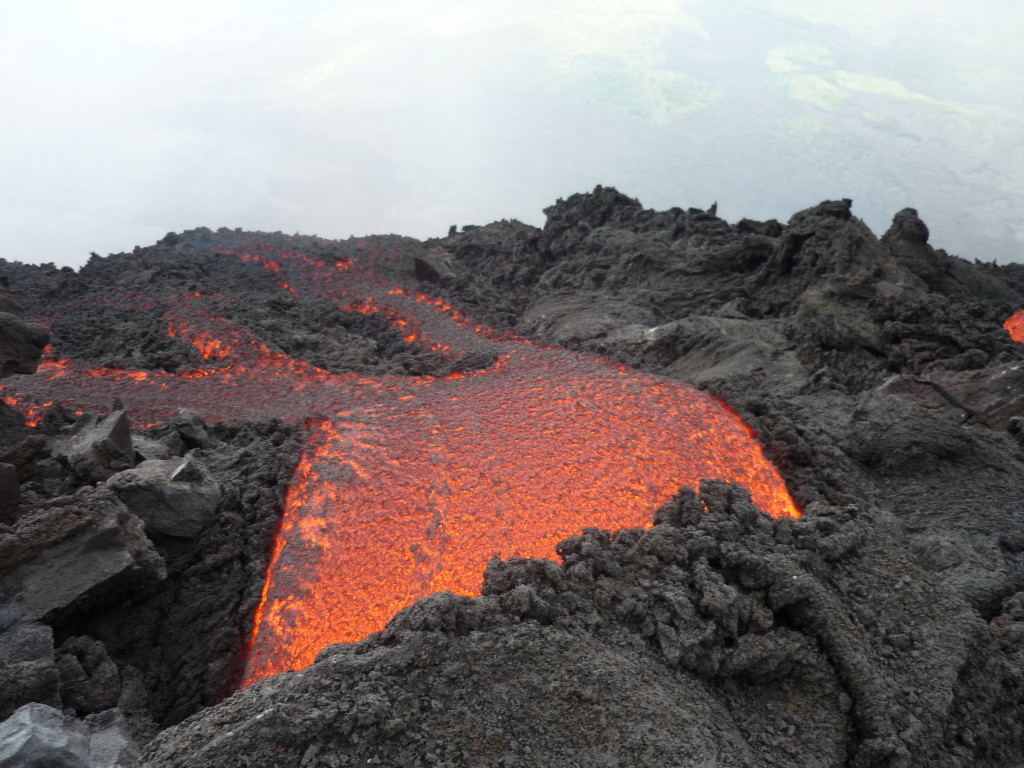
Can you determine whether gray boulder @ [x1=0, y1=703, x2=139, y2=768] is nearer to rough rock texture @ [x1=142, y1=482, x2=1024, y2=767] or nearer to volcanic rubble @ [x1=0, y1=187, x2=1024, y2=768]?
volcanic rubble @ [x1=0, y1=187, x2=1024, y2=768]

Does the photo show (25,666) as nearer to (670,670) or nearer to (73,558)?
(73,558)

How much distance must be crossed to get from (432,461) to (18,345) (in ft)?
16.4

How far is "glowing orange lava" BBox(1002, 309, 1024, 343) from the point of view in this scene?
12837 millimetres

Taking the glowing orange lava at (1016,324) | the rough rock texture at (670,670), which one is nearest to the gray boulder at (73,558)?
the rough rock texture at (670,670)

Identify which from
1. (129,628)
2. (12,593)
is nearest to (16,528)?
(12,593)

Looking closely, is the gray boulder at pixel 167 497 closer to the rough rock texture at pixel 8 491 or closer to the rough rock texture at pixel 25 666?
the rough rock texture at pixel 8 491

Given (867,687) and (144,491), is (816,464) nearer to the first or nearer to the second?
(867,687)

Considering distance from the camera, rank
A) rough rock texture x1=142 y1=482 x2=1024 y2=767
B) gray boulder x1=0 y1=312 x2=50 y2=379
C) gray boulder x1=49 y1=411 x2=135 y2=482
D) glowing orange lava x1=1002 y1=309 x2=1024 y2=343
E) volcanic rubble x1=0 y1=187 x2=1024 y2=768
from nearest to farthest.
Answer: rough rock texture x1=142 y1=482 x2=1024 y2=767, volcanic rubble x1=0 y1=187 x2=1024 y2=768, gray boulder x1=49 y1=411 x2=135 y2=482, gray boulder x1=0 y1=312 x2=50 y2=379, glowing orange lava x1=1002 y1=309 x2=1024 y2=343

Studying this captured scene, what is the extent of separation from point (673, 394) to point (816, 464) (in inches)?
80.5

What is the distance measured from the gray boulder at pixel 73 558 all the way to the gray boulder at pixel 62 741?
128 cm

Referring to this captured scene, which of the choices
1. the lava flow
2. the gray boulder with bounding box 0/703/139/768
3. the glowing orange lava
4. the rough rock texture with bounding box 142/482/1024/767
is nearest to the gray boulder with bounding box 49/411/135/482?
the lava flow

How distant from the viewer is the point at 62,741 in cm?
363

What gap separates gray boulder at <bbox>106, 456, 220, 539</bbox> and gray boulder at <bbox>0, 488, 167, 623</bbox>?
1.55 feet

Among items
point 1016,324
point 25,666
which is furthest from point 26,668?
point 1016,324
